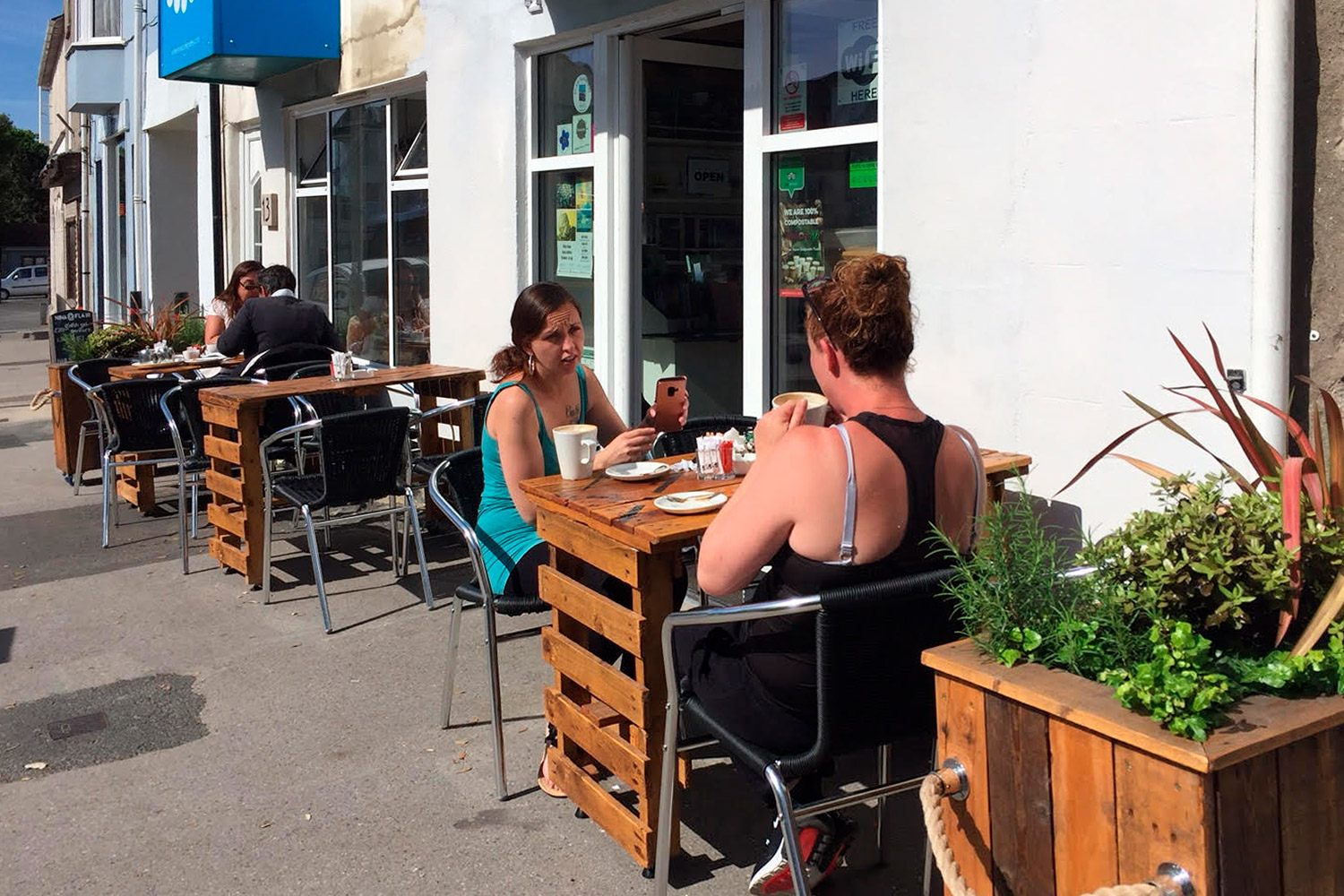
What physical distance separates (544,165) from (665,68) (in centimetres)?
94

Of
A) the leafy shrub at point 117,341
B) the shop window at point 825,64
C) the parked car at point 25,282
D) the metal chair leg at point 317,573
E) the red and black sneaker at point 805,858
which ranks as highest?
the parked car at point 25,282

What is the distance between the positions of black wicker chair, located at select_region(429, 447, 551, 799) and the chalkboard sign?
7083mm

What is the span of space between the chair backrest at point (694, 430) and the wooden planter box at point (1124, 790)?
2670 millimetres

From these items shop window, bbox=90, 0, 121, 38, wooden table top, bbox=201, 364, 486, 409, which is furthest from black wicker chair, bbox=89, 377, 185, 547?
shop window, bbox=90, 0, 121, 38

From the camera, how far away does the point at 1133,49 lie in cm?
411

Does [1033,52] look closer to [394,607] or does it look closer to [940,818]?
[940,818]

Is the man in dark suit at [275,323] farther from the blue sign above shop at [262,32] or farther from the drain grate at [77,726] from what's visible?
the drain grate at [77,726]

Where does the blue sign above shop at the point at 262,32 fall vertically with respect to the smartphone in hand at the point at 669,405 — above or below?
above

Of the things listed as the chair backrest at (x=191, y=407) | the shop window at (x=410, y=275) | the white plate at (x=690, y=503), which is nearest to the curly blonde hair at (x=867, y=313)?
the white plate at (x=690, y=503)

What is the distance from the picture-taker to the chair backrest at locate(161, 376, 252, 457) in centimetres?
716

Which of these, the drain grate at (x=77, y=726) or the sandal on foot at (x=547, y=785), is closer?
the sandal on foot at (x=547, y=785)

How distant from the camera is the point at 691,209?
7.48 meters

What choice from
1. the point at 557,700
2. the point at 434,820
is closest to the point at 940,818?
the point at 557,700

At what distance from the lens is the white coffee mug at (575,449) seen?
381 centimetres
